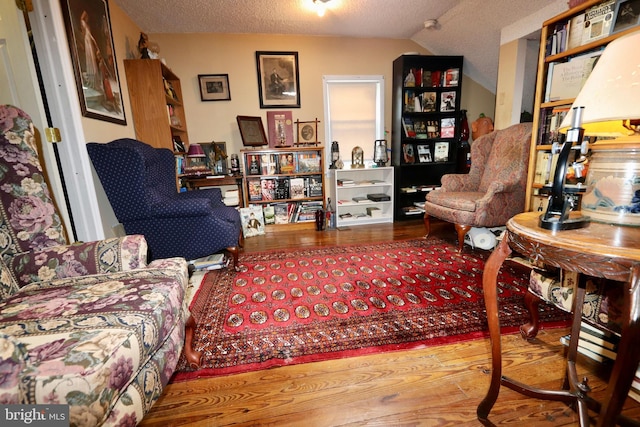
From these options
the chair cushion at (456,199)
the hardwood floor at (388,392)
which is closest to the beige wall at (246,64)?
the chair cushion at (456,199)

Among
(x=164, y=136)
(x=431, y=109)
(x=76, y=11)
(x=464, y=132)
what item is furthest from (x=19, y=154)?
(x=464, y=132)

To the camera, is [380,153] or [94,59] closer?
[94,59]

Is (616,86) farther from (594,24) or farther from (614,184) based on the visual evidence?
(594,24)

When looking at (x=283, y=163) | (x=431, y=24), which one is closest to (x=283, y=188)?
(x=283, y=163)

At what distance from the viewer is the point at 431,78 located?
3572 millimetres

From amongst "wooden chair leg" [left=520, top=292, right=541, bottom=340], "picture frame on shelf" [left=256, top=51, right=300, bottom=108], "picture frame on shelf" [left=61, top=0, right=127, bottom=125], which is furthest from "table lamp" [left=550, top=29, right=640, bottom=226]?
"picture frame on shelf" [left=256, top=51, right=300, bottom=108]

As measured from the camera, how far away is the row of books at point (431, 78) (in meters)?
3.47

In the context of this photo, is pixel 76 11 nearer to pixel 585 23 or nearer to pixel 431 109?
pixel 585 23

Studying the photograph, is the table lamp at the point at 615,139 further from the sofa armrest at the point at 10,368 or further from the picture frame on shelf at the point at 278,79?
the picture frame on shelf at the point at 278,79

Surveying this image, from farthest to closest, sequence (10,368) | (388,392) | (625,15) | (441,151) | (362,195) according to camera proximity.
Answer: (362,195), (441,151), (625,15), (388,392), (10,368)

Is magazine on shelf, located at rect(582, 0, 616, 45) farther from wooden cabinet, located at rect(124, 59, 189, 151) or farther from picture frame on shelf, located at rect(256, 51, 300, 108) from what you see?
wooden cabinet, located at rect(124, 59, 189, 151)

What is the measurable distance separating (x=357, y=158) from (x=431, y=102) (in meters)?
1.27

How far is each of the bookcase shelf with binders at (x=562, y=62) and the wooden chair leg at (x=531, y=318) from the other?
2.30 feet

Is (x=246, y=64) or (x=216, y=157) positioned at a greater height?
(x=246, y=64)
